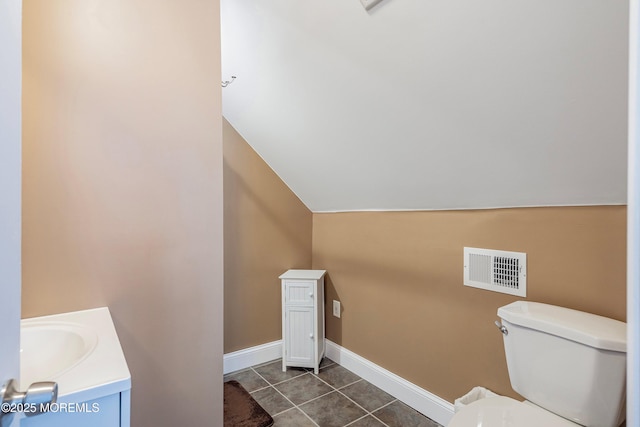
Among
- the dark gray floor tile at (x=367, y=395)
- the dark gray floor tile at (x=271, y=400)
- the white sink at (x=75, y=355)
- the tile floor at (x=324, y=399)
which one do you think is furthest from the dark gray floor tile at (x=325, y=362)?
the white sink at (x=75, y=355)

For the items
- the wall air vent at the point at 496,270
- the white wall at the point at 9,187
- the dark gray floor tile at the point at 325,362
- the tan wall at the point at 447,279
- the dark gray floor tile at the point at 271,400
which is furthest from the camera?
the dark gray floor tile at the point at 325,362

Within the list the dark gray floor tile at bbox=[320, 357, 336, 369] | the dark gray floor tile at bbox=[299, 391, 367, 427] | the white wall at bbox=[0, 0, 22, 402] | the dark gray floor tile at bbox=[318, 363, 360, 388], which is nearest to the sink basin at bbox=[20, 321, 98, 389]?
the white wall at bbox=[0, 0, 22, 402]

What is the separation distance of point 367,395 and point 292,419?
53 centimetres

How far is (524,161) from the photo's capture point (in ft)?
4.24

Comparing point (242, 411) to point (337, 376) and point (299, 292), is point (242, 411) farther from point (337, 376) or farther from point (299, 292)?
point (299, 292)

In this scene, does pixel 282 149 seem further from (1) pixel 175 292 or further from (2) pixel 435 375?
(2) pixel 435 375

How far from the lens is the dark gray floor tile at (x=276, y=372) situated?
91.9 inches

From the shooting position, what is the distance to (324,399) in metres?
2.06

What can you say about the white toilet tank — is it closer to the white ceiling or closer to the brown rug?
the white ceiling

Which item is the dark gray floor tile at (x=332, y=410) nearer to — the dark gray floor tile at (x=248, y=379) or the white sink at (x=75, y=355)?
the dark gray floor tile at (x=248, y=379)

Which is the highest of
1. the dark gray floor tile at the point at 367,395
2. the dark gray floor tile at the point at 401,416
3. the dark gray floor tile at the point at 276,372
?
the dark gray floor tile at the point at 401,416

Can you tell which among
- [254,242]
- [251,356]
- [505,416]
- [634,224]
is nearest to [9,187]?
[634,224]

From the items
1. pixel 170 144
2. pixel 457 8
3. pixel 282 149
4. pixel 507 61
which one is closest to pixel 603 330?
pixel 507 61

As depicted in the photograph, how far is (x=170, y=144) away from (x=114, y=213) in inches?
13.1
